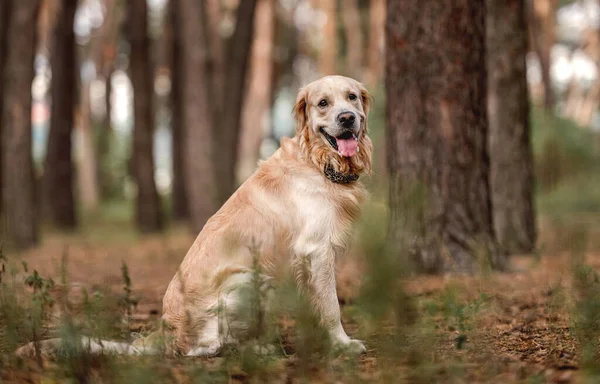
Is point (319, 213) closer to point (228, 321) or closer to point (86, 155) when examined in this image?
point (228, 321)

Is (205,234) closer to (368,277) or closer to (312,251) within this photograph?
(312,251)

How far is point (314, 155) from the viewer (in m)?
4.95

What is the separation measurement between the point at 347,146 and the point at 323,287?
2.93 ft

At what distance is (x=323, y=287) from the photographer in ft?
15.3

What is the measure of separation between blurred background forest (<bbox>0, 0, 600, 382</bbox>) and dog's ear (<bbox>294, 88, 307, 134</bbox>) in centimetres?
60

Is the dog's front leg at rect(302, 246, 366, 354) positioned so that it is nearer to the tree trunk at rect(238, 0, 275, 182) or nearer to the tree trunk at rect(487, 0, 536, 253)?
the tree trunk at rect(487, 0, 536, 253)

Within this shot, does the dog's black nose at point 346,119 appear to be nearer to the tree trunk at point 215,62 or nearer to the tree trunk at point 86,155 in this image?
the tree trunk at point 215,62

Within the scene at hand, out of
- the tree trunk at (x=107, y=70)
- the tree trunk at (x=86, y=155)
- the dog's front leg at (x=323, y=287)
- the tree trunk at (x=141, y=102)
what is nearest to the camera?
the dog's front leg at (x=323, y=287)

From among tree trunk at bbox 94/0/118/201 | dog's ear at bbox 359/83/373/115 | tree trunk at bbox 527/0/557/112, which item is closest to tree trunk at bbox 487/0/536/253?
dog's ear at bbox 359/83/373/115

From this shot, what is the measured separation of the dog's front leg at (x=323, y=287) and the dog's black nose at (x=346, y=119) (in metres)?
0.78

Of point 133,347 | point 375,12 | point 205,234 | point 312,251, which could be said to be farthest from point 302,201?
point 375,12

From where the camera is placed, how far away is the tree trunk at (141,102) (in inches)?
577

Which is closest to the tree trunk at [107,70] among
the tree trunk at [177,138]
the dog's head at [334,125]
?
the tree trunk at [177,138]

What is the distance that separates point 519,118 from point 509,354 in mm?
5473
